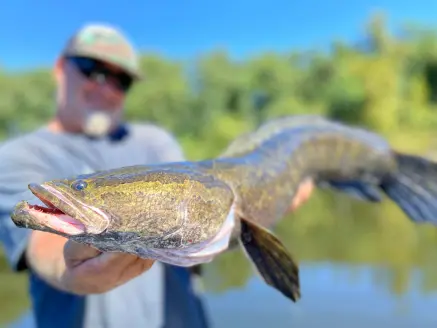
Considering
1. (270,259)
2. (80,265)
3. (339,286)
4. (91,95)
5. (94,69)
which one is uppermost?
(94,69)

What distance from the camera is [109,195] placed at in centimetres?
149

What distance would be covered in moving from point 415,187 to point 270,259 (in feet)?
5.02

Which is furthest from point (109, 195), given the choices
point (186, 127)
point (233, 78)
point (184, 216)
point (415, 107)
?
point (233, 78)

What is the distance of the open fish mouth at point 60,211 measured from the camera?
133cm

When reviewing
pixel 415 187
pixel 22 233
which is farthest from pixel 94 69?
pixel 415 187

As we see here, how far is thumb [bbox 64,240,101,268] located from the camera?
1.64 m

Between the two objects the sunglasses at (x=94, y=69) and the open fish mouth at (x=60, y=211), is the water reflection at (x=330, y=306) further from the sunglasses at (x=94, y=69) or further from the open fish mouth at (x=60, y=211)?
the open fish mouth at (x=60, y=211)

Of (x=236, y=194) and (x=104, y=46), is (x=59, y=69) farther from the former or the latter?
(x=236, y=194)

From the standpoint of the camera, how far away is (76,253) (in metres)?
1.68

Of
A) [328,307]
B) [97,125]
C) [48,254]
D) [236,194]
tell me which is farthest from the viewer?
[328,307]

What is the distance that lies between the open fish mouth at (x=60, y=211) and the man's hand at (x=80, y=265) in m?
0.27

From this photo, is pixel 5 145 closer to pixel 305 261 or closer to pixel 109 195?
pixel 109 195

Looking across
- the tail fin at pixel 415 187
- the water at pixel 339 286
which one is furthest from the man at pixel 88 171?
the water at pixel 339 286

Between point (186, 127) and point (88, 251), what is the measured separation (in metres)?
28.3
